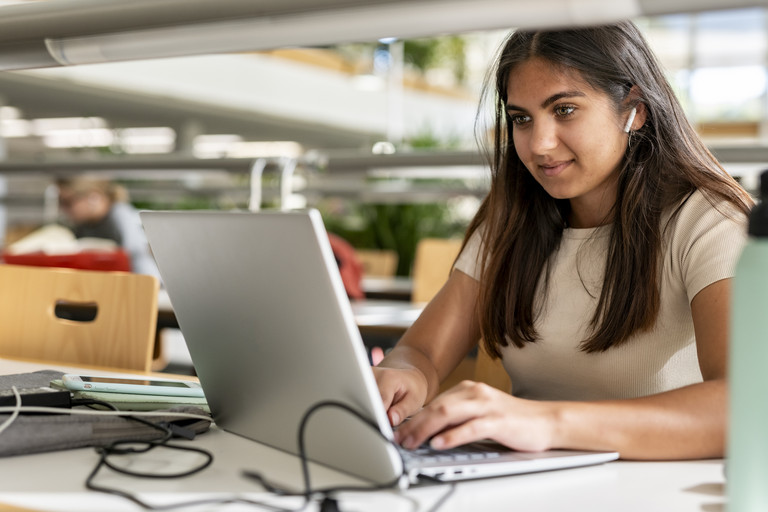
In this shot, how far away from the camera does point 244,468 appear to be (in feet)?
2.73

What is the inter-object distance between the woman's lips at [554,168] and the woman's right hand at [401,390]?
36 cm

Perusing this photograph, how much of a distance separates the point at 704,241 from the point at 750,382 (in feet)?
1.81

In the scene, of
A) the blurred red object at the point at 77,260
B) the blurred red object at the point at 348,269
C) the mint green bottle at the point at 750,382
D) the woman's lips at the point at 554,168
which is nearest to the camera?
the mint green bottle at the point at 750,382

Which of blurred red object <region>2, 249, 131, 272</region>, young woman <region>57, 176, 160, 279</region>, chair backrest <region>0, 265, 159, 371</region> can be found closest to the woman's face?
chair backrest <region>0, 265, 159, 371</region>

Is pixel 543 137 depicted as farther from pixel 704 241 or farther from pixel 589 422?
pixel 589 422

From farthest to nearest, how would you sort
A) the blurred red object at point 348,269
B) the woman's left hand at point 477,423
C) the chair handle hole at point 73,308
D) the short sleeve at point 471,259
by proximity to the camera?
the blurred red object at point 348,269 < the chair handle hole at point 73,308 < the short sleeve at point 471,259 < the woman's left hand at point 477,423

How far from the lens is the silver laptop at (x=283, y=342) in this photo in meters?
0.73

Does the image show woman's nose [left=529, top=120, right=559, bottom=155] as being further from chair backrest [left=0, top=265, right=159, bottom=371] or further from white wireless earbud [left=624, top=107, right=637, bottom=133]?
chair backrest [left=0, top=265, right=159, bottom=371]

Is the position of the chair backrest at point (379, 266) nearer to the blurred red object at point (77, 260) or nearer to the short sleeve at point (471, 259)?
the blurred red object at point (77, 260)

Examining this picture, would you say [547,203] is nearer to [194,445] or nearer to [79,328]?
[194,445]

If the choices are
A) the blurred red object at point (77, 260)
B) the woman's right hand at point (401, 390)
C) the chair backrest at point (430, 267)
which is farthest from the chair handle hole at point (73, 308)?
the woman's right hand at point (401, 390)

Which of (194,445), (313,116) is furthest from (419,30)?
(313,116)

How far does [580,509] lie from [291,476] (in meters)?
0.26

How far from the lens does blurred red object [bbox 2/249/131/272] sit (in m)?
2.49
